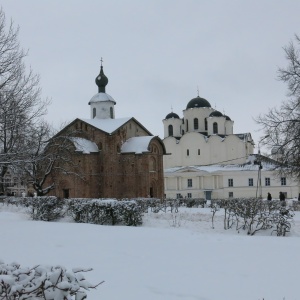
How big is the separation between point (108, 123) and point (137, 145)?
391 centimetres

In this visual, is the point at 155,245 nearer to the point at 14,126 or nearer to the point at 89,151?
the point at 14,126

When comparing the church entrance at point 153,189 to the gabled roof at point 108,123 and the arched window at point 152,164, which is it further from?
the gabled roof at point 108,123

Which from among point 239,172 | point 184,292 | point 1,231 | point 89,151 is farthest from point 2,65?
point 239,172

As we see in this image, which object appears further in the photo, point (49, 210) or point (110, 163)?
point (110, 163)

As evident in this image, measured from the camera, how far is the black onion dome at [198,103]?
192 ft

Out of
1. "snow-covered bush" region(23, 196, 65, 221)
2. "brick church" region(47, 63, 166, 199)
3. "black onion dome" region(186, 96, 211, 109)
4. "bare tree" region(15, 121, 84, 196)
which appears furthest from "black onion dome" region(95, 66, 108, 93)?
"snow-covered bush" region(23, 196, 65, 221)

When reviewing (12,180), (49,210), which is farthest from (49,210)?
(12,180)

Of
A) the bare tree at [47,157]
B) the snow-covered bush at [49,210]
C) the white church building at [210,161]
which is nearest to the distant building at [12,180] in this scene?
the bare tree at [47,157]

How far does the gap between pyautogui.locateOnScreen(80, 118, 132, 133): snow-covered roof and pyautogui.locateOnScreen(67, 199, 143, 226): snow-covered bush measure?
2274 centimetres

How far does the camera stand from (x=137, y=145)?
3897 centimetres

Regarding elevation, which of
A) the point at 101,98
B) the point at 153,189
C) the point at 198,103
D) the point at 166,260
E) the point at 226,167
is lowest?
the point at 166,260

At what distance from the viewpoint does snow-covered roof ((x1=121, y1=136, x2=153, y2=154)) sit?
38.4 metres

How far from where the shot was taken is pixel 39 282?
317cm

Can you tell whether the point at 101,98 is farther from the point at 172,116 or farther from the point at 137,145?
the point at 172,116
